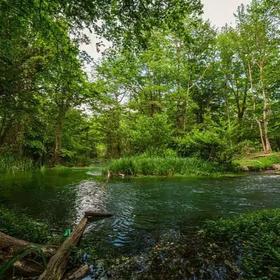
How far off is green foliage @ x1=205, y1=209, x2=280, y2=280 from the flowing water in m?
1.05

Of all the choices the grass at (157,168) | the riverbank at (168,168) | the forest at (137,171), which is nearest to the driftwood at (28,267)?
the forest at (137,171)

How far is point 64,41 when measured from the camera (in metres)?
7.11

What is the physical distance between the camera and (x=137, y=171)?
16484 mm

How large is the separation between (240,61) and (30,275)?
28982 mm

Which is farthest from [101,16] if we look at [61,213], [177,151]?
[177,151]

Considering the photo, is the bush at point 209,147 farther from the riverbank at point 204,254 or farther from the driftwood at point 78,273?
the driftwood at point 78,273

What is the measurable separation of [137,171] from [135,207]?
851 cm

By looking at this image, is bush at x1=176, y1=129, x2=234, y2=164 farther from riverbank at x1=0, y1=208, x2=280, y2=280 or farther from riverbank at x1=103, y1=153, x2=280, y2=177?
riverbank at x1=0, y1=208, x2=280, y2=280

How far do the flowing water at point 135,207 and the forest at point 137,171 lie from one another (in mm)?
40

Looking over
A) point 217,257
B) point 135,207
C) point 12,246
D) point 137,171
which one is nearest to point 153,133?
point 137,171

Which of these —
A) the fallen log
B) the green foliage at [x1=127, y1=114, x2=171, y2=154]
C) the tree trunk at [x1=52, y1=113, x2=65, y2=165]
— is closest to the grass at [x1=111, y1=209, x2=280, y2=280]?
the fallen log

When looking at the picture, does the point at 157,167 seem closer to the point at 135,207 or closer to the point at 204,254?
the point at 135,207

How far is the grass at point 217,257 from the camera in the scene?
3615 mm

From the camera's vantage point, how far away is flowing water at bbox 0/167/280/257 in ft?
17.9
